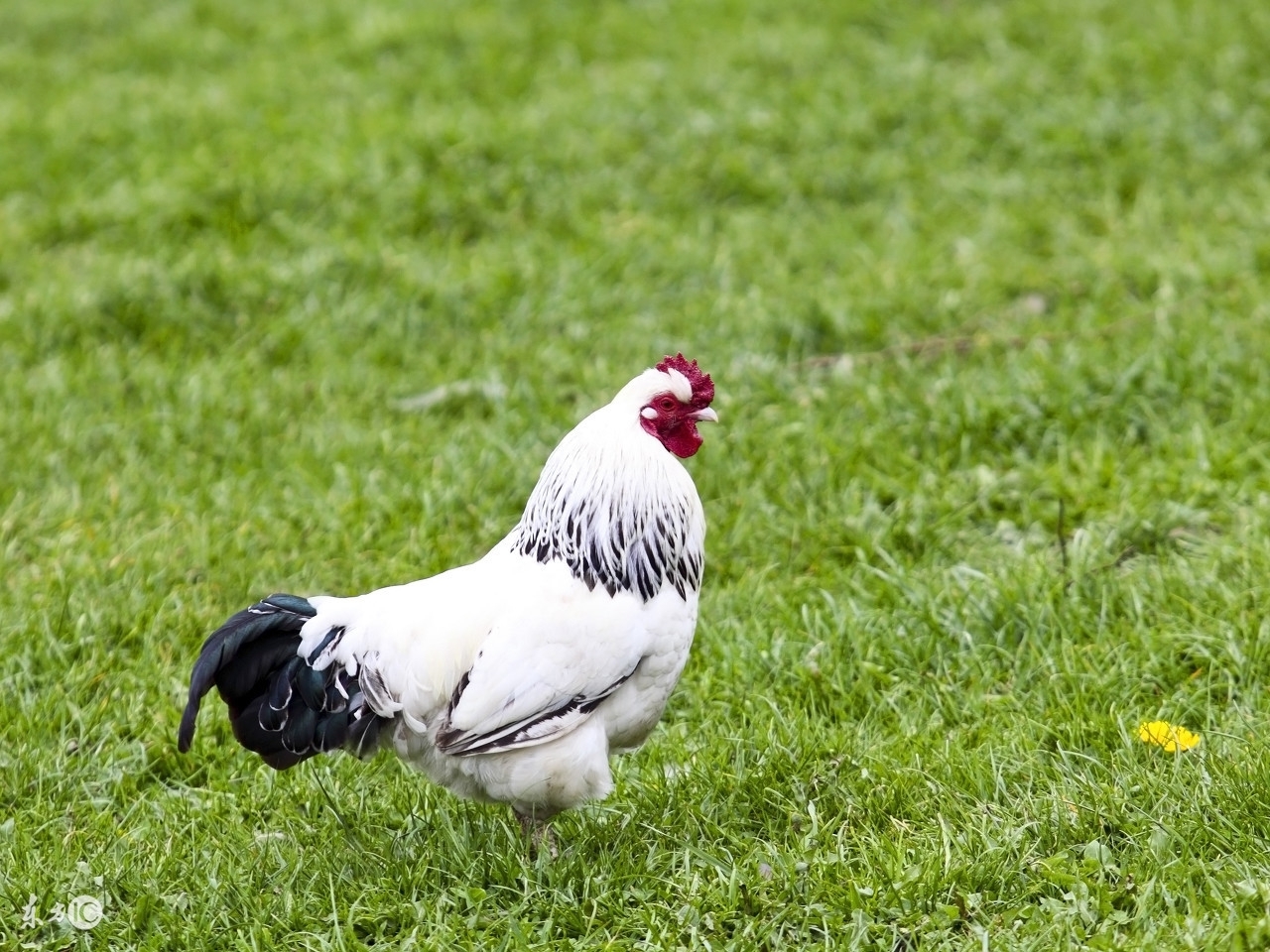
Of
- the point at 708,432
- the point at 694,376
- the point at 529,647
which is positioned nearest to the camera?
the point at 529,647

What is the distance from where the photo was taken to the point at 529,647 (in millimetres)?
3139

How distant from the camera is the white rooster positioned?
3.13 meters

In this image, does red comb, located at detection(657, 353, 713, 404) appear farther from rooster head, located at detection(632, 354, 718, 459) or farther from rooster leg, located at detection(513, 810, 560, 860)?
rooster leg, located at detection(513, 810, 560, 860)

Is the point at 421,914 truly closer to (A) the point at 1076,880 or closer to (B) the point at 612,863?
(B) the point at 612,863

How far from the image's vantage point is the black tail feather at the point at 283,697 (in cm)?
320

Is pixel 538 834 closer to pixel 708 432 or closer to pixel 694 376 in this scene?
pixel 694 376

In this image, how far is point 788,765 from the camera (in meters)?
3.63

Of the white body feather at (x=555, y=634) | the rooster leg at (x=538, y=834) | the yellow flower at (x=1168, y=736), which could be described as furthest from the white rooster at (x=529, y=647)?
the yellow flower at (x=1168, y=736)

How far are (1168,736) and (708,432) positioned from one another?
2.36 meters

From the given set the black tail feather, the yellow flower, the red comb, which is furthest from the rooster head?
the yellow flower

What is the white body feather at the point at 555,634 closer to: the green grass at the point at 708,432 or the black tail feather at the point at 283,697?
the black tail feather at the point at 283,697

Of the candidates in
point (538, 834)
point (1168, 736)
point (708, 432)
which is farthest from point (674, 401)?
point (708, 432)

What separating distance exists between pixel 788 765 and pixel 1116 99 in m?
5.84

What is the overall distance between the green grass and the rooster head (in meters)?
0.92
